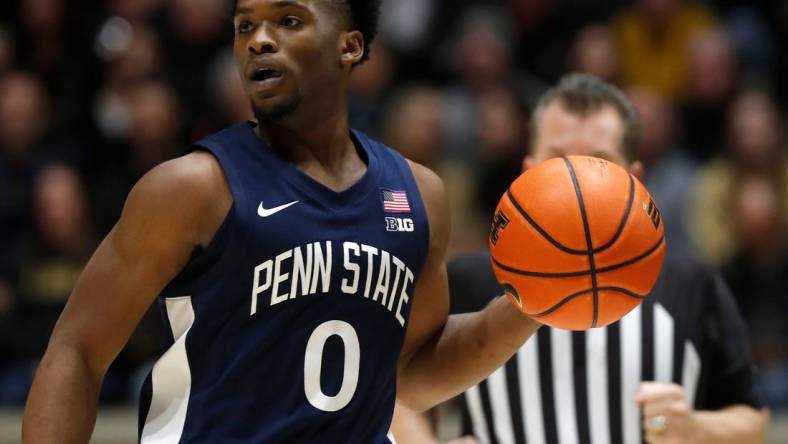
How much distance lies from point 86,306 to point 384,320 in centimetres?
74

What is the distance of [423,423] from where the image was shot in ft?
13.3

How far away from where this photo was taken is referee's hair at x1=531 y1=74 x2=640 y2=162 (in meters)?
4.08

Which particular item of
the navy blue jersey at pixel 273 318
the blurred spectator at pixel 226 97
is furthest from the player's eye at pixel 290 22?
the blurred spectator at pixel 226 97

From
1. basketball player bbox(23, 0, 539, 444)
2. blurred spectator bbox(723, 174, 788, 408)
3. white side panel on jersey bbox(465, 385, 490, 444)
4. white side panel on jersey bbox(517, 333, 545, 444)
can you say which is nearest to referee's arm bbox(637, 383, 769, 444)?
white side panel on jersey bbox(517, 333, 545, 444)

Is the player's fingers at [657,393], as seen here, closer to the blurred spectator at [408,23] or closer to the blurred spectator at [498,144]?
the blurred spectator at [498,144]

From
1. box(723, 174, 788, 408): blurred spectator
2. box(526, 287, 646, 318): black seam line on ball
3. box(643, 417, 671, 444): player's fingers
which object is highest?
box(526, 287, 646, 318): black seam line on ball

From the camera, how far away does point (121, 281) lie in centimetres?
294

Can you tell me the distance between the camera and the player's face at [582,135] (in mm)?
4004

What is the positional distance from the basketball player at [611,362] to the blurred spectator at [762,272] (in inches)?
127

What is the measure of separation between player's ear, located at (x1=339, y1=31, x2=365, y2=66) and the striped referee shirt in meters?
1.13

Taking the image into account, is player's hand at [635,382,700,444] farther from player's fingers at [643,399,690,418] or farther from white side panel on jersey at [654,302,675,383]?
white side panel on jersey at [654,302,675,383]

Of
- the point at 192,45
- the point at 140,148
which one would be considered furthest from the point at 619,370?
the point at 192,45

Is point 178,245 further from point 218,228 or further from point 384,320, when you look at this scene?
point 384,320

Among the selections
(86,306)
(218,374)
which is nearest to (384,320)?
(218,374)
